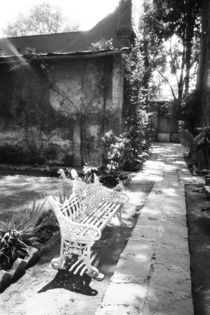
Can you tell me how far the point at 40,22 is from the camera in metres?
40.1

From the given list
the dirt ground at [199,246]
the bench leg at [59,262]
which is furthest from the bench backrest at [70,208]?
the dirt ground at [199,246]

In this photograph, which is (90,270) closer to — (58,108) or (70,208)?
(70,208)

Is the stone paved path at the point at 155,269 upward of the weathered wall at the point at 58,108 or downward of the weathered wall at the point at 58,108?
downward

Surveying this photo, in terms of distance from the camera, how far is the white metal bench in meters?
3.39

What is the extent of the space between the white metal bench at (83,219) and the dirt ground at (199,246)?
3.53 feet

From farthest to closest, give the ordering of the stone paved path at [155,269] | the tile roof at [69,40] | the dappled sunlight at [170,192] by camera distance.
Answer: the tile roof at [69,40]
the dappled sunlight at [170,192]
the stone paved path at [155,269]

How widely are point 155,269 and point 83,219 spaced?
4.03 ft

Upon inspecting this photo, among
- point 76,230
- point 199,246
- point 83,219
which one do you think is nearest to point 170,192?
point 199,246

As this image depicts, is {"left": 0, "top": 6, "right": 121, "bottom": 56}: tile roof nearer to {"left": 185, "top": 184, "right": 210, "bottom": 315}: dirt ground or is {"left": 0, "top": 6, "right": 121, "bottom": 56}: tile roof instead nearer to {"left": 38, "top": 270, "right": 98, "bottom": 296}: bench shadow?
{"left": 185, "top": 184, "right": 210, "bottom": 315}: dirt ground

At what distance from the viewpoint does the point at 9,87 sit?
10.8 metres

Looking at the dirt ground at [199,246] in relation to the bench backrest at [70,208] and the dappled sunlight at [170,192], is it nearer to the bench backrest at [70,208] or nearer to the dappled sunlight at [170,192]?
the dappled sunlight at [170,192]

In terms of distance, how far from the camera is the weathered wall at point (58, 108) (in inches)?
383

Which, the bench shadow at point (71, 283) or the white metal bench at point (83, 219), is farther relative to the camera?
the white metal bench at point (83, 219)

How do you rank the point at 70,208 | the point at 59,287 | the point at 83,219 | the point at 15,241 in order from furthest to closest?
1. the point at 83,219
2. the point at 70,208
3. the point at 15,241
4. the point at 59,287
